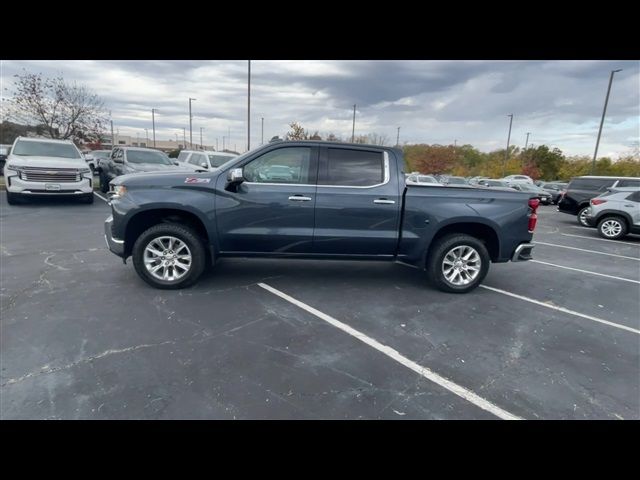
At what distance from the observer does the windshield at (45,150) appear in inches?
385

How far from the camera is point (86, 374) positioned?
2617 mm

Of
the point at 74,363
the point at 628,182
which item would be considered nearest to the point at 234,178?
the point at 74,363

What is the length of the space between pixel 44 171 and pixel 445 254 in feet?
Answer: 34.5

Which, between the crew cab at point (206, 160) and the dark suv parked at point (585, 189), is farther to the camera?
the dark suv parked at point (585, 189)

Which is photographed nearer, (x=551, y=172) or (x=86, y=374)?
(x=86, y=374)

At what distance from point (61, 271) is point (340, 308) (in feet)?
13.2

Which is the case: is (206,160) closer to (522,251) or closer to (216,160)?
(216,160)

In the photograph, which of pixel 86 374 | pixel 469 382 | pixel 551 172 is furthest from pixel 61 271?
pixel 551 172

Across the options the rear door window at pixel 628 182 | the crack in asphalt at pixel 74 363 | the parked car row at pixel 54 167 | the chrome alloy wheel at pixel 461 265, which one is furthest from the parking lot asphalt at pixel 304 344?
the rear door window at pixel 628 182

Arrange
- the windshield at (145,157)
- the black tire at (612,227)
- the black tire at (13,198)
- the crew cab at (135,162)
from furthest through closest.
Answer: the windshield at (145,157), the crew cab at (135,162), the black tire at (612,227), the black tire at (13,198)

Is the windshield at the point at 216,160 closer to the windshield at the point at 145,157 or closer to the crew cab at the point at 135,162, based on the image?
the crew cab at the point at 135,162

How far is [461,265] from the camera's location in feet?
15.4

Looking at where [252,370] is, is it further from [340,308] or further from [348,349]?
[340,308]

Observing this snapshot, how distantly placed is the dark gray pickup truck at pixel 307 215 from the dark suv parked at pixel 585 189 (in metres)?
10.5
